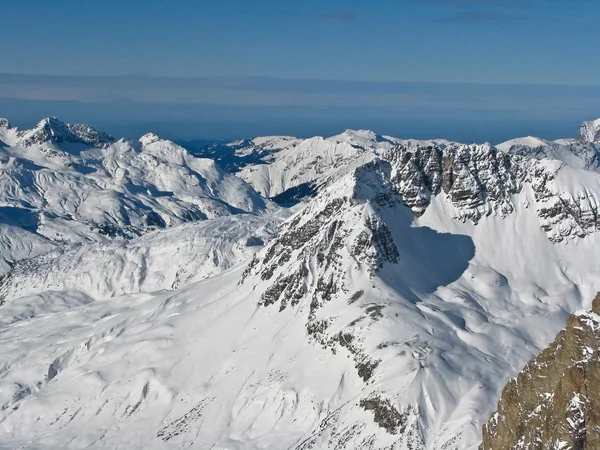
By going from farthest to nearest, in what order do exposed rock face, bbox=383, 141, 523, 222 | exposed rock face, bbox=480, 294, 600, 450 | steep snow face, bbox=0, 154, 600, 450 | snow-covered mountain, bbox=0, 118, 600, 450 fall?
exposed rock face, bbox=383, 141, 523, 222 → snow-covered mountain, bbox=0, 118, 600, 450 → steep snow face, bbox=0, 154, 600, 450 → exposed rock face, bbox=480, 294, 600, 450

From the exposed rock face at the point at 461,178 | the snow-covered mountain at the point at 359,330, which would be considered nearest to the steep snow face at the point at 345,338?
the snow-covered mountain at the point at 359,330

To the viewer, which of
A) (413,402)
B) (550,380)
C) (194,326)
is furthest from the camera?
(194,326)

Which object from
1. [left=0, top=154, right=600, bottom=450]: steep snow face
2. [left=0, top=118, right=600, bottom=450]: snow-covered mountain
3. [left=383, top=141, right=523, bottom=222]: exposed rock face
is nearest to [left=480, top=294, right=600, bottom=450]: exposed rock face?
[left=0, top=118, right=600, bottom=450]: snow-covered mountain

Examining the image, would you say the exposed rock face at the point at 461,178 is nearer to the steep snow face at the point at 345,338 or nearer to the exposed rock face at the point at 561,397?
the steep snow face at the point at 345,338

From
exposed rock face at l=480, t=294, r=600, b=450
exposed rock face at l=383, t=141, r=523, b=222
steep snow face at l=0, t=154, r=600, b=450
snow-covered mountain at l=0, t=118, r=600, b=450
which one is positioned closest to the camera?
exposed rock face at l=480, t=294, r=600, b=450

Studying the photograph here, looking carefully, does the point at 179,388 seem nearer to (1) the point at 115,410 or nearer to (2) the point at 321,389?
(1) the point at 115,410

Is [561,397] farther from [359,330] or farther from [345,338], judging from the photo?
[345,338]

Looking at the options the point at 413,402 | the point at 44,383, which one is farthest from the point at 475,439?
the point at 44,383

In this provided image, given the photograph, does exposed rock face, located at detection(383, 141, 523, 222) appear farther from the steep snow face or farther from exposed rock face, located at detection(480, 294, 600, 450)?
exposed rock face, located at detection(480, 294, 600, 450)
